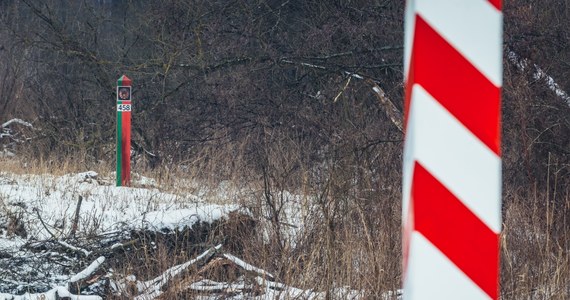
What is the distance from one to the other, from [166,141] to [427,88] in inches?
406

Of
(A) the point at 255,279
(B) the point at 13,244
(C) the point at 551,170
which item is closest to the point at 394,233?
(A) the point at 255,279

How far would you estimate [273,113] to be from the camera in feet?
35.5

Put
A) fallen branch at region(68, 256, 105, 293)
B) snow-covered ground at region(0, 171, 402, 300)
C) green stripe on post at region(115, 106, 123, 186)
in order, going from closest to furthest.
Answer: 1. snow-covered ground at region(0, 171, 402, 300)
2. fallen branch at region(68, 256, 105, 293)
3. green stripe on post at region(115, 106, 123, 186)

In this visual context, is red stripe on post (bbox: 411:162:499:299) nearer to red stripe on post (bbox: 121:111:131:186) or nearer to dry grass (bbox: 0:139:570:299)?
dry grass (bbox: 0:139:570:299)

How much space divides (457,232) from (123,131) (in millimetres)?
7807

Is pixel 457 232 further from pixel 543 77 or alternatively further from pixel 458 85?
pixel 543 77

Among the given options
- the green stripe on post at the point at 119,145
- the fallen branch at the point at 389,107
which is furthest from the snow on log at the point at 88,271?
the fallen branch at the point at 389,107

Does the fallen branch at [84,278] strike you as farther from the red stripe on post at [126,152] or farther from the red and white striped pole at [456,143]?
the red stripe on post at [126,152]

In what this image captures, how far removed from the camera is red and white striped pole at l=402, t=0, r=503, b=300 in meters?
1.40

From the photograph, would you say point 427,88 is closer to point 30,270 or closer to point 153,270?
point 153,270

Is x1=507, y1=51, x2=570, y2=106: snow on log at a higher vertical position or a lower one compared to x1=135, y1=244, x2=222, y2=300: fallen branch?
higher

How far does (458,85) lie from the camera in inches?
55.4

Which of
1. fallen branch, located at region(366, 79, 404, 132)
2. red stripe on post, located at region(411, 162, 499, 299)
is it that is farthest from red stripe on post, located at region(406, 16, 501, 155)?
fallen branch, located at region(366, 79, 404, 132)

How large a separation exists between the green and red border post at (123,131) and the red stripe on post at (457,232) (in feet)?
24.7
